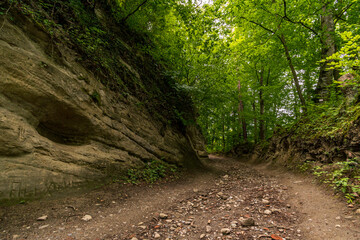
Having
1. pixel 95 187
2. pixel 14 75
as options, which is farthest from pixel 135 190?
pixel 14 75

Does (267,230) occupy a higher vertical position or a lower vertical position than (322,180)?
lower

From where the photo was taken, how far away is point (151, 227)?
3178 millimetres

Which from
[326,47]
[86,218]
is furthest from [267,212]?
[326,47]

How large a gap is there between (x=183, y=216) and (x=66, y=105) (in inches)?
192

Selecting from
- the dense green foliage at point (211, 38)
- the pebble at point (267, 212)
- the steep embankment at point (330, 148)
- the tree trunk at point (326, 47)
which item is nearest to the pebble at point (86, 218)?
the dense green foliage at point (211, 38)

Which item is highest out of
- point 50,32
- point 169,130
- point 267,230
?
point 50,32

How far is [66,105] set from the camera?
466 centimetres

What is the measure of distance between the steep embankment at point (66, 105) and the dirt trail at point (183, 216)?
2.08ft

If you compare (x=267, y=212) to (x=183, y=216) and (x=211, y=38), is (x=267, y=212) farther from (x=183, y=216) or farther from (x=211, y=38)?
(x=211, y=38)

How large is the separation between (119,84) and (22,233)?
597 cm

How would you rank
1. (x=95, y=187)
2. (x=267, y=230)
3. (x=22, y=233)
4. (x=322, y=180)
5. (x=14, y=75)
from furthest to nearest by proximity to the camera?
(x=322, y=180) → (x=95, y=187) → (x=14, y=75) → (x=267, y=230) → (x=22, y=233)

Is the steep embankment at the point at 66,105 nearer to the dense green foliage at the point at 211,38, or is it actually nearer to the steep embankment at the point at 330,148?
the dense green foliage at the point at 211,38

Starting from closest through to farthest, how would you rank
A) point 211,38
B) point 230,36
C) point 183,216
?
point 183,216 → point 211,38 → point 230,36

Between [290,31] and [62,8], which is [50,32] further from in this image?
[290,31]
